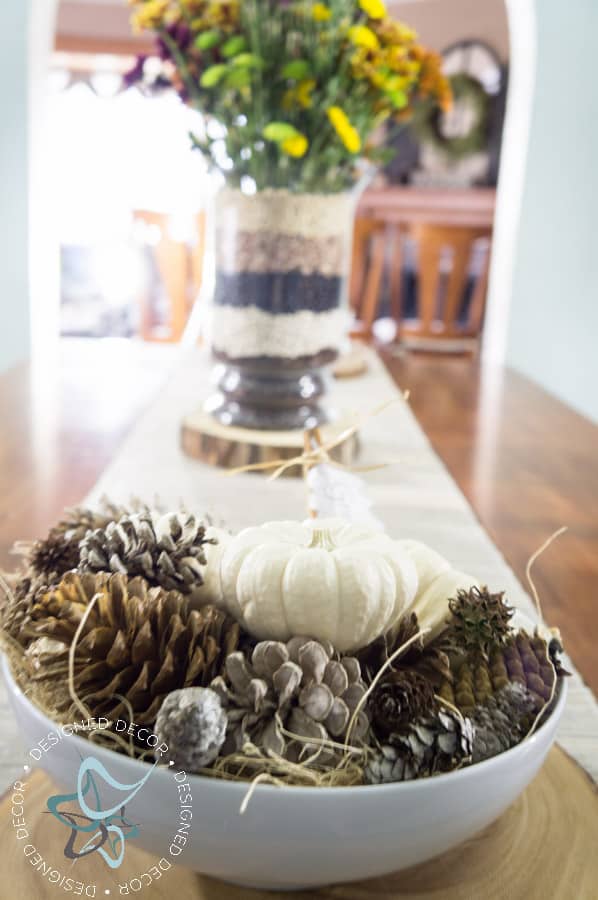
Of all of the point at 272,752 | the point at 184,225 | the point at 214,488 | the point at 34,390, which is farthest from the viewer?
the point at 184,225

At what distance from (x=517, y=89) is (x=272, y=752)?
248 centimetres

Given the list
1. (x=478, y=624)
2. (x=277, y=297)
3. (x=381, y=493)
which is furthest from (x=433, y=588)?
(x=277, y=297)

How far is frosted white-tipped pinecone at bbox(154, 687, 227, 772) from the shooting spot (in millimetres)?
269

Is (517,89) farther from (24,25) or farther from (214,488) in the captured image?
(214,488)

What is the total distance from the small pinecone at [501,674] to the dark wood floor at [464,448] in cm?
21

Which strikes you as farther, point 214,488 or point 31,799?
point 214,488

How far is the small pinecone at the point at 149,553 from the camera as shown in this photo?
0.34 meters

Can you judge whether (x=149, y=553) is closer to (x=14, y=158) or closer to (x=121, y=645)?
(x=121, y=645)

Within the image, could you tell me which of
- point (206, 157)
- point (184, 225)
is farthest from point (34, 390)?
point (184, 225)

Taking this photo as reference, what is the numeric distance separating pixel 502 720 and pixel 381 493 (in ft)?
2.20

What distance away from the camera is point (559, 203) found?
94.5 inches

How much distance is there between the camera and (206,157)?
1082 millimetres

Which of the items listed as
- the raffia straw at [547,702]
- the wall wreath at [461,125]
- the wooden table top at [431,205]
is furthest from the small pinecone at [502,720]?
the wall wreath at [461,125]

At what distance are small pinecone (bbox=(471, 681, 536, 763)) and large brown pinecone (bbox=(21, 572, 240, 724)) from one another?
0.09m
